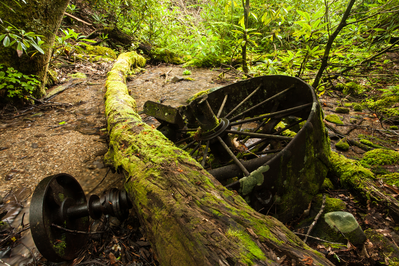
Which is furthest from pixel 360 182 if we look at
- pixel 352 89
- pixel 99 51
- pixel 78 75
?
pixel 99 51

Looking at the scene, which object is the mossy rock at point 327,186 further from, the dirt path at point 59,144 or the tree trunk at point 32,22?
the tree trunk at point 32,22

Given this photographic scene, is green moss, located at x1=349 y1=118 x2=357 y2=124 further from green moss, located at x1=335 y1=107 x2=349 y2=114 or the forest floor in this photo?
green moss, located at x1=335 y1=107 x2=349 y2=114

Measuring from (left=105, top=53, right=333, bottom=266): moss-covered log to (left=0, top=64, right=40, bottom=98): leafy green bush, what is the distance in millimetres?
4154

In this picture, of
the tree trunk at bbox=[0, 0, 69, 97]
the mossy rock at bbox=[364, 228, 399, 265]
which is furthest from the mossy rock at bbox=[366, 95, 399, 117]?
the tree trunk at bbox=[0, 0, 69, 97]

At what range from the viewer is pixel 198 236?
4.00 ft

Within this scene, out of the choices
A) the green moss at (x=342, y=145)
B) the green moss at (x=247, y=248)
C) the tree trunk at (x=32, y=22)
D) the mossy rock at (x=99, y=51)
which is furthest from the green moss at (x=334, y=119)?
the mossy rock at (x=99, y=51)

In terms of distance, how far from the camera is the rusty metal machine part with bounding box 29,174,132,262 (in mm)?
1712

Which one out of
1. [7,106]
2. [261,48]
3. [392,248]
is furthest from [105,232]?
[261,48]

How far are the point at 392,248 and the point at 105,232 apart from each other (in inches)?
115

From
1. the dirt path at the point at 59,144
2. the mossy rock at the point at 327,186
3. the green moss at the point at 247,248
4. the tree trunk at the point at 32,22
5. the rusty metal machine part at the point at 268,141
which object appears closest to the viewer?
the green moss at the point at 247,248

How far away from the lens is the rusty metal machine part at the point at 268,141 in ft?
6.88

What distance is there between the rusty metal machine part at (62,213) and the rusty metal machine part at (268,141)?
4.09 ft

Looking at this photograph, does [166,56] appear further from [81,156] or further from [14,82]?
[81,156]

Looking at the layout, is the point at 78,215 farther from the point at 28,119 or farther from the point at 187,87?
the point at 187,87
